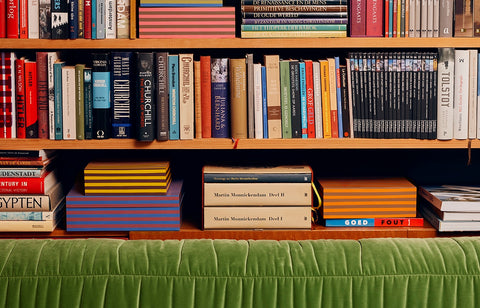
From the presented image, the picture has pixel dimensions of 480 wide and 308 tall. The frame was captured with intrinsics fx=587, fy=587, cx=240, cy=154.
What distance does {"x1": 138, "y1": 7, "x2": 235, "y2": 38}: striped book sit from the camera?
174cm

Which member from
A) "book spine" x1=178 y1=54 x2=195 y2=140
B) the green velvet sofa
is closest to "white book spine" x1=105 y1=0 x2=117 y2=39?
"book spine" x1=178 y1=54 x2=195 y2=140

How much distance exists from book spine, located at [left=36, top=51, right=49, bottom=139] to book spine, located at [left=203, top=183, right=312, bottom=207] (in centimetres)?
51

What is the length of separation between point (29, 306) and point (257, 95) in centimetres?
86

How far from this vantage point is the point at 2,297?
1373mm

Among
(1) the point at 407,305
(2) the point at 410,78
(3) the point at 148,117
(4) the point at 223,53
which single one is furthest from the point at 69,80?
(1) the point at 407,305

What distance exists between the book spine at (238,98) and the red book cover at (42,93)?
551 mm

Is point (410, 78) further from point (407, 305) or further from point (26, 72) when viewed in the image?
point (26, 72)

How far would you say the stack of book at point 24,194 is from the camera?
177 cm

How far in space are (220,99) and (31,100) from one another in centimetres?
56

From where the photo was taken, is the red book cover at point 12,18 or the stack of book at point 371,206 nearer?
the red book cover at point 12,18

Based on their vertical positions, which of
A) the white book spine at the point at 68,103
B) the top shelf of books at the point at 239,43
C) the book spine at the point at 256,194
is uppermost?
the top shelf of books at the point at 239,43

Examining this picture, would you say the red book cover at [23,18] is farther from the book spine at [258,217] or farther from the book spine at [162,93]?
the book spine at [258,217]

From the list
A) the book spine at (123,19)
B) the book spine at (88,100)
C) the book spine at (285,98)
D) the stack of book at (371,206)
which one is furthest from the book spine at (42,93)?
the stack of book at (371,206)

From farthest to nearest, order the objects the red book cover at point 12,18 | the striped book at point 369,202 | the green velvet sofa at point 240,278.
Answer: the striped book at point 369,202, the red book cover at point 12,18, the green velvet sofa at point 240,278
